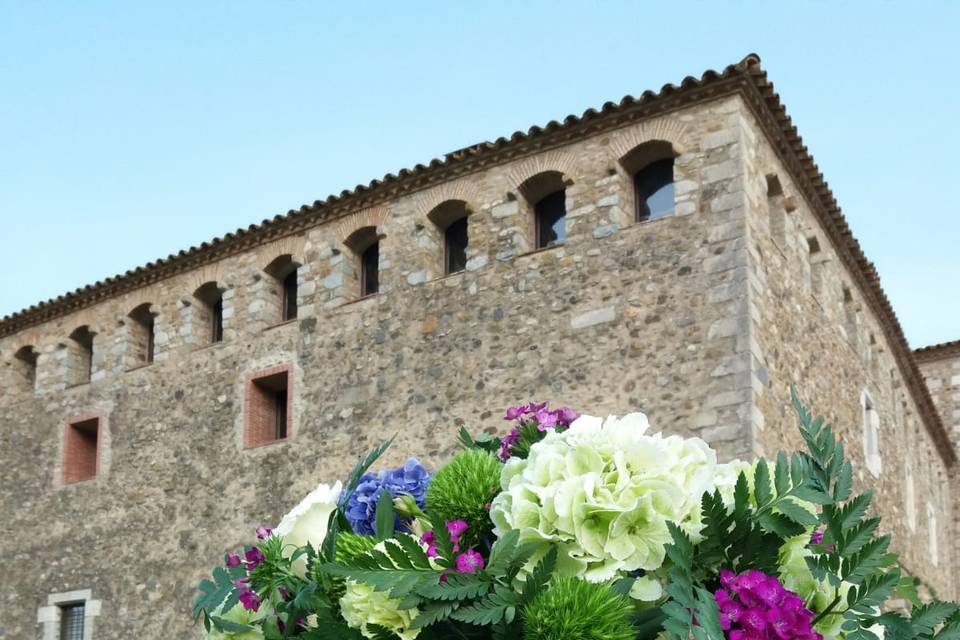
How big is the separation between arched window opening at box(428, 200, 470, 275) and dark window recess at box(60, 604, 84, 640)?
6.78 meters

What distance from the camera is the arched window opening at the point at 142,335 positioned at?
14.2m

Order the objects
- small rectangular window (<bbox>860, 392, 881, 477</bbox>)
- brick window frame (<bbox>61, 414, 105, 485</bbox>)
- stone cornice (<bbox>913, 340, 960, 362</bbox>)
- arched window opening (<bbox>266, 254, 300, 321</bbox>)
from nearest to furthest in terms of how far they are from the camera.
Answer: arched window opening (<bbox>266, 254, 300, 321</bbox>) → small rectangular window (<bbox>860, 392, 881, 477</bbox>) → brick window frame (<bbox>61, 414, 105, 485</bbox>) → stone cornice (<bbox>913, 340, 960, 362</bbox>)

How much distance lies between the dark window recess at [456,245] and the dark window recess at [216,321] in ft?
11.6

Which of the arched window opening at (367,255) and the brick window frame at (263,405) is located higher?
the arched window opening at (367,255)

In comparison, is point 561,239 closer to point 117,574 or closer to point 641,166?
point 641,166

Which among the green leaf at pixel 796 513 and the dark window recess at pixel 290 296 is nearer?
the green leaf at pixel 796 513

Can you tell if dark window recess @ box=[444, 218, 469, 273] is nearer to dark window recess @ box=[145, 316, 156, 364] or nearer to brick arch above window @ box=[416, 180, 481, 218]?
brick arch above window @ box=[416, 180, 481, 218]

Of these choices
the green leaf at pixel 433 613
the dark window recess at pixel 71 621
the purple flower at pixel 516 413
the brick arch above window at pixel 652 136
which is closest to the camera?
the green leaf at pixel 433 613

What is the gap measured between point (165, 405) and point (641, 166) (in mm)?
6649

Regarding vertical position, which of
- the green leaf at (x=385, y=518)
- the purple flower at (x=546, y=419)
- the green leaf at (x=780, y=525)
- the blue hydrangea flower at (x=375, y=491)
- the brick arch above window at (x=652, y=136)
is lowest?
the green leaf at (x=780, y=525)

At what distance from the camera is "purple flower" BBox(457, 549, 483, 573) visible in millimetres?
1462

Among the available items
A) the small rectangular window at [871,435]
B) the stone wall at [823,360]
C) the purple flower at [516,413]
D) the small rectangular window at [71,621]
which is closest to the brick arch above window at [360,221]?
the stone wall at [823,360]

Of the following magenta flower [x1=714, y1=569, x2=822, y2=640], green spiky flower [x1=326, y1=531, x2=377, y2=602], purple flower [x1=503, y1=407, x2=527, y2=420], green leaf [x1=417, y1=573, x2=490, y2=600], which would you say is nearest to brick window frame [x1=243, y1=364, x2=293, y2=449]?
purple flower [x1=503, y1=407, x2=527, y2=420]

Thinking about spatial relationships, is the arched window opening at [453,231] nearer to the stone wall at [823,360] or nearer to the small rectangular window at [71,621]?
the stone wall at [823,360]
